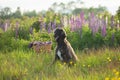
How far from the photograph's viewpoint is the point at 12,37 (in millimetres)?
14812

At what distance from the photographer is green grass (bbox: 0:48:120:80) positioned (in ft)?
27.1

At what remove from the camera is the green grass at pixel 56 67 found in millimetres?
8258

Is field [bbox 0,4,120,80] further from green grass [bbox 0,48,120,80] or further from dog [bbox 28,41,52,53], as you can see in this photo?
dog [bbox 28,41,52,53]

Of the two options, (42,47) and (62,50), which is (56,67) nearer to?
(62,50)

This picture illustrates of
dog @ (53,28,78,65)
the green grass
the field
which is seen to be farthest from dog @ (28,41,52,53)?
dog @ (53,28,78,65)

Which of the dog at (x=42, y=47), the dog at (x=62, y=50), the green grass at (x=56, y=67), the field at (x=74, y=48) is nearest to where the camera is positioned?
the green grass at (x=56, y=67)

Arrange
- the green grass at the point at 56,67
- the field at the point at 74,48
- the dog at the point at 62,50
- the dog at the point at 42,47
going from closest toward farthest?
1. the green grass at the point at 56,67
2. the field at the point at 74,48
3. the dog at the point at 62,50
4. the dog at the point at 42,47

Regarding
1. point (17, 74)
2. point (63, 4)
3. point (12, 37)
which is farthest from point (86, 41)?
point (63, 4)

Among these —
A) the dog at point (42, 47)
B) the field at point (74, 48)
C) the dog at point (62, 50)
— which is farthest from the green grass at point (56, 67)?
the dog at point (42, 47)

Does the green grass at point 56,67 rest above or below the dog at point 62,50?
below

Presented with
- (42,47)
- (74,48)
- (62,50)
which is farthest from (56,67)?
(74,48)

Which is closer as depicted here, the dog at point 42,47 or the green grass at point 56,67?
the green grass at point 56,67

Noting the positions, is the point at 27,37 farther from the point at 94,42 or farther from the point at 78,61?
the point at 78,61

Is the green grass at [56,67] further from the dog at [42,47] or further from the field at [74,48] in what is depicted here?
the dog at [42,47]
